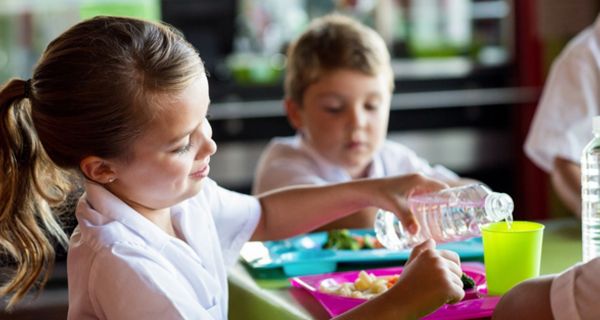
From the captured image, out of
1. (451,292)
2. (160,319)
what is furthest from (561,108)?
(160,319)

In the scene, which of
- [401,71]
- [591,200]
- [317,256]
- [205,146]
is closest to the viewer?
[205,146]

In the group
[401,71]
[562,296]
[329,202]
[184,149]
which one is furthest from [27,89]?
[401,71]

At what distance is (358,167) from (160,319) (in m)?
0.92

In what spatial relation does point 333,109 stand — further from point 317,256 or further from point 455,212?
point 455,212

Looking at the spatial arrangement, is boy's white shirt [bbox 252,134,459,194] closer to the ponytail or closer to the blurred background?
the ponytail

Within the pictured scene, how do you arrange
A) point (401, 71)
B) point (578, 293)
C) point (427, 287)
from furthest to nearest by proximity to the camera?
1. point (401, 71)
2. point (427, 287)
3. point (578, 293)

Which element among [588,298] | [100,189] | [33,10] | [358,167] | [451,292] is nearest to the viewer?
[588,298]

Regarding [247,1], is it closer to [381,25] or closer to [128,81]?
[381,25]

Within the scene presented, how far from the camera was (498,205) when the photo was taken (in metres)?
1.18

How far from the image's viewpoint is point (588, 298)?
878 mm

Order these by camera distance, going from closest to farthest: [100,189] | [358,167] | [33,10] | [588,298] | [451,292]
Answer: [588,298] < [451,292] < [100,189] < [358,167] < [33,10]

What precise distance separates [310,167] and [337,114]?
0.13m

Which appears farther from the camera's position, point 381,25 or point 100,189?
point 381,25

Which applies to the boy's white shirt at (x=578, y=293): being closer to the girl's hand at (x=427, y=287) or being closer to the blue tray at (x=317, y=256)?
the girl's hand at (x=427, y=287)
